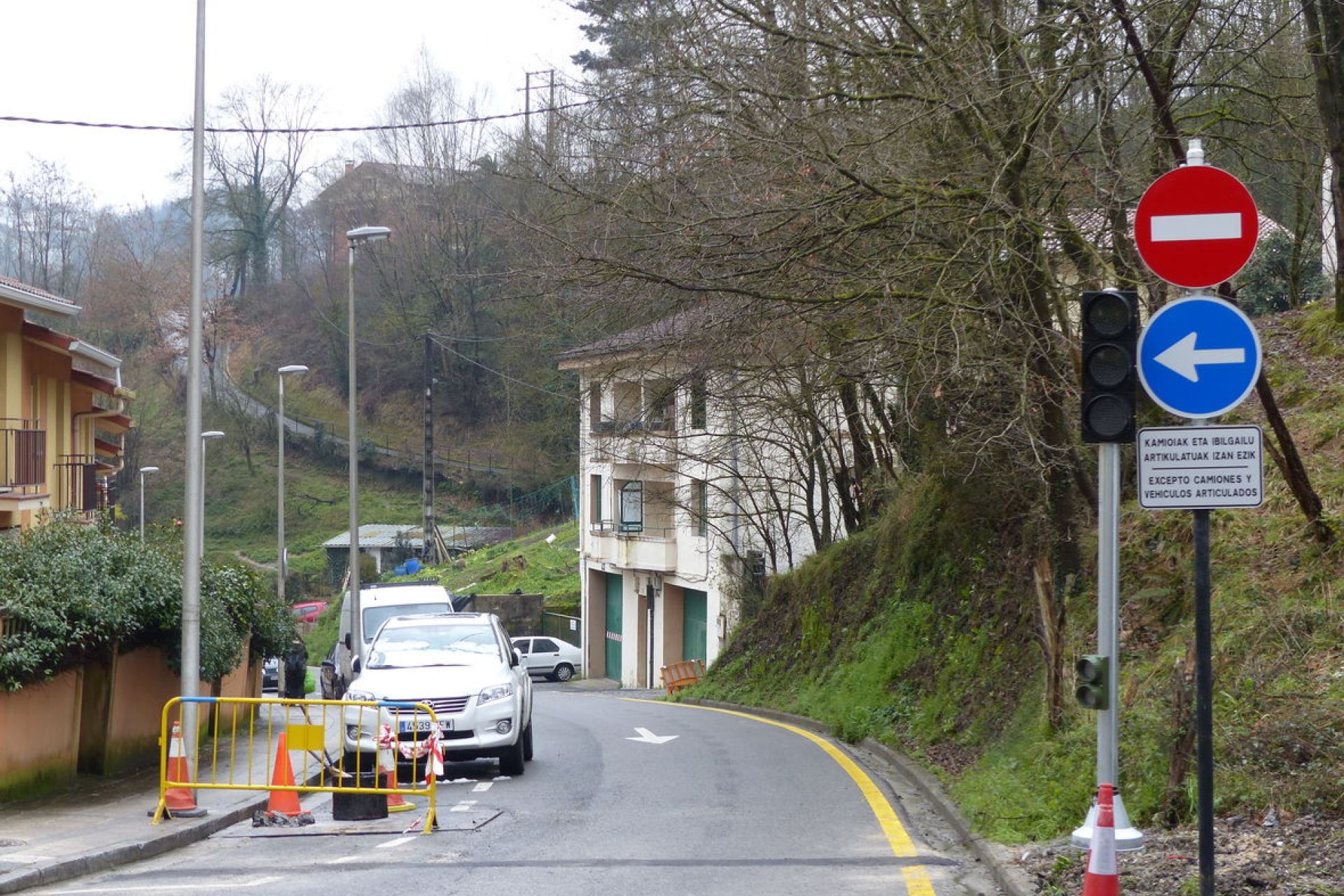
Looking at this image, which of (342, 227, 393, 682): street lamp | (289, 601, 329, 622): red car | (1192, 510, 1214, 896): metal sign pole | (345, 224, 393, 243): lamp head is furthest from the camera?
(289, 601, 329, 622): red car

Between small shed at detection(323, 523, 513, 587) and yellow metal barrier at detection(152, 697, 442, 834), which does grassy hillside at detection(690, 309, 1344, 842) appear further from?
small shed at detection(323, 523, 513, 587)

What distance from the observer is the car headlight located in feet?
45.3

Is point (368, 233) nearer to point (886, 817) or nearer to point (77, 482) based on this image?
point (77, 482)

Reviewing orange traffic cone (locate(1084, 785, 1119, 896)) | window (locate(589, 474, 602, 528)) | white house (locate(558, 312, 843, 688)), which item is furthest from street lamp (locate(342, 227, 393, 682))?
orange traffic cone (locate(1084, 785, 1119, 896))

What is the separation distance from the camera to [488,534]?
64.4m

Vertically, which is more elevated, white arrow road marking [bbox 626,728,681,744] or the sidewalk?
the sidewalk

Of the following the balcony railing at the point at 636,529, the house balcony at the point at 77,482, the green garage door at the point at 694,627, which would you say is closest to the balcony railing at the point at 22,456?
the house balcony at the point at 77,482

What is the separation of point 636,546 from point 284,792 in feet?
96.5

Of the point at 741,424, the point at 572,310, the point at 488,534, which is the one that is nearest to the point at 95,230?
the point at 488,534

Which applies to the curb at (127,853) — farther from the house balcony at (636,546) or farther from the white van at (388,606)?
the house balcony at (636,546)

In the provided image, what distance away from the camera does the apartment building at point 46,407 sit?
21.1 metres

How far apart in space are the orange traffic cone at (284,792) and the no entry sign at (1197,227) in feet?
26.2

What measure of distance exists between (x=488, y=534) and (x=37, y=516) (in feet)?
155

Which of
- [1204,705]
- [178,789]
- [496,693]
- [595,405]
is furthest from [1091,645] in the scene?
[595,405]
